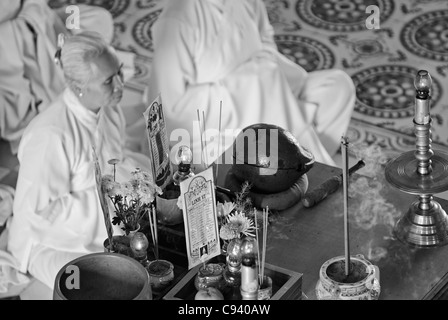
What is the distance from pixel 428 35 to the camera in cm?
578

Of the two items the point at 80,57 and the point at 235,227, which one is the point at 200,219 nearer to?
the point at 235,227

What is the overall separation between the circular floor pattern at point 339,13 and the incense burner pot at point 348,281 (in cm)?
325

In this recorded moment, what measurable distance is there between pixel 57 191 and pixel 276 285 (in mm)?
1455

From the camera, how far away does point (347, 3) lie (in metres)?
6.10

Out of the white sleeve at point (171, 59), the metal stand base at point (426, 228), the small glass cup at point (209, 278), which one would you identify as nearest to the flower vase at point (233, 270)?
the small glass cup at point (209, 278)

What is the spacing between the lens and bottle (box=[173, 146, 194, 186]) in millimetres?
2982

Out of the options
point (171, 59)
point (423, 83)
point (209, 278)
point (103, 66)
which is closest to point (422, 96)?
point (423, 83)

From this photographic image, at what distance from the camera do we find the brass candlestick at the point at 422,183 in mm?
2930

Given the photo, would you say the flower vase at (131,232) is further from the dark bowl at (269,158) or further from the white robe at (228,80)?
the white robe at (228,80)

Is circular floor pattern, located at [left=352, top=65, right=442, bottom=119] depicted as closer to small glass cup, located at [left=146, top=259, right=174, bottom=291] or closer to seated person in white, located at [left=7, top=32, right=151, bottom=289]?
seated person in white, located at [left=7, top=32, right=151, bottom=289]

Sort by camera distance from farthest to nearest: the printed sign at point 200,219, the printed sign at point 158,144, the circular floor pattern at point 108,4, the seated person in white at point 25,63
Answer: the circular floor pattern at point 108,4 → the seated person in white at point 25,63 → the printed sign at point 158,144 → the printed sign at point 200,219

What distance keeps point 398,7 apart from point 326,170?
9.42 ft
